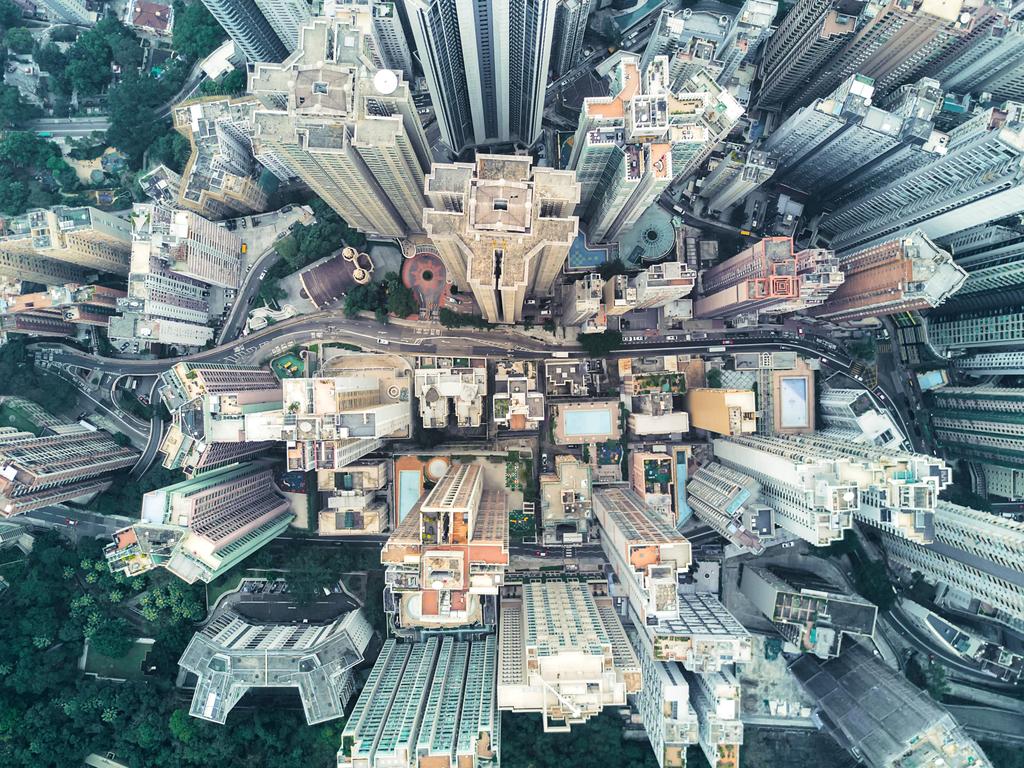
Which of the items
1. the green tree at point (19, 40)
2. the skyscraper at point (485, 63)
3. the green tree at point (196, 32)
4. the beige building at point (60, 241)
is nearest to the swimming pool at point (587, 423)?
the skyscraper at point (485, 63)

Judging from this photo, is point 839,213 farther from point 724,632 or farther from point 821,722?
point 821,722

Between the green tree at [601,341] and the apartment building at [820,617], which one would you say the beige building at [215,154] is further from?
the apartment building at [820,617]

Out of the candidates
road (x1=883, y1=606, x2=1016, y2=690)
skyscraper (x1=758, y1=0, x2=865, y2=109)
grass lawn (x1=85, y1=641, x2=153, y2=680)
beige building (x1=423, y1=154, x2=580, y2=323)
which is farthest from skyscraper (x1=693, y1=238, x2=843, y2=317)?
grass lawn (x1=85, y1=641, x2=153, y2=680)

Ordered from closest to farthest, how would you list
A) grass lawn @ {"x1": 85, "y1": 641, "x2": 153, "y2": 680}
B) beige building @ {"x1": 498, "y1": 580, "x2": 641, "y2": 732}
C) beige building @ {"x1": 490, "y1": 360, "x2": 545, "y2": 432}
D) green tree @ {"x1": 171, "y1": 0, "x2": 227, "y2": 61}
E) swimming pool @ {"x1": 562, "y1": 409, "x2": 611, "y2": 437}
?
beige building @ {"x1": 498, "y1": 580, "x2": 641, "y2": 732} → beige building @ {"x1": 490, "y1": 360, "x2": 545, "y2": 432} → swimming pool @ {"x1": 562, "y1": 409, "x2": 611, "y2": 437} → grass lawn @ {"x1": 85, "y1": 641, "x2": 153, "y2": 680} → green tree @ {"x1": 171, "y1": 0, "x2": 227, "y2": 61}

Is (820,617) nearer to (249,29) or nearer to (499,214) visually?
(499,214)

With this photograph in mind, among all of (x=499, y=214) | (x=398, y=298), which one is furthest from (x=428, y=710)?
(x=499, y=214)

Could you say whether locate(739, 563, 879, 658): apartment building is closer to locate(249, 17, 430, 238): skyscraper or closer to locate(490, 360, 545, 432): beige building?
locate(490, 360, 545, 432): beige building
